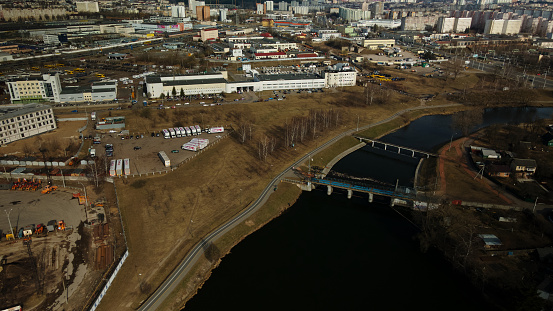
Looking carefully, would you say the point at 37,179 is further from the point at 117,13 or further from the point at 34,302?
the point at 117,13

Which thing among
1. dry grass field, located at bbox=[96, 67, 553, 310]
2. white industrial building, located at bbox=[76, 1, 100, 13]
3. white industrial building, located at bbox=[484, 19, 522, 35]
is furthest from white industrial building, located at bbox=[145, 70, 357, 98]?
white industrial building, located at bbox=[76, 1, 100, 13]

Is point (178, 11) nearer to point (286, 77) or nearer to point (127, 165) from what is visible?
point (286, 77)

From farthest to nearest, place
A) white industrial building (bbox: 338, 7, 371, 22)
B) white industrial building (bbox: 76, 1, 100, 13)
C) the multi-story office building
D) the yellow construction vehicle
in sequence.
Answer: white industrial building (bbox: 338, 7, 371, 22) < white industrial building (bbox: 76, 1, 100, 13) < the multi-story office building < the yellow construction vehicle

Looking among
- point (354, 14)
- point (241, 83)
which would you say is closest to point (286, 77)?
point (241, 83)

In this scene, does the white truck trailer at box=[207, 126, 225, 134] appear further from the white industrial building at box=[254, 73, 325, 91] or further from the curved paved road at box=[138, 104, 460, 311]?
the white industrial building at box=[254, 73, 325, 91]

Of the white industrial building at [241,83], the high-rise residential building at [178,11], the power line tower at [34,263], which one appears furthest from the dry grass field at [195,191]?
the high-rise residential building at [178,11]

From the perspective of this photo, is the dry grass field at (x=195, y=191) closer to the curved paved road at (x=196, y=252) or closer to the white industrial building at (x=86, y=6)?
the curved paved road at (x=196, y=252)
